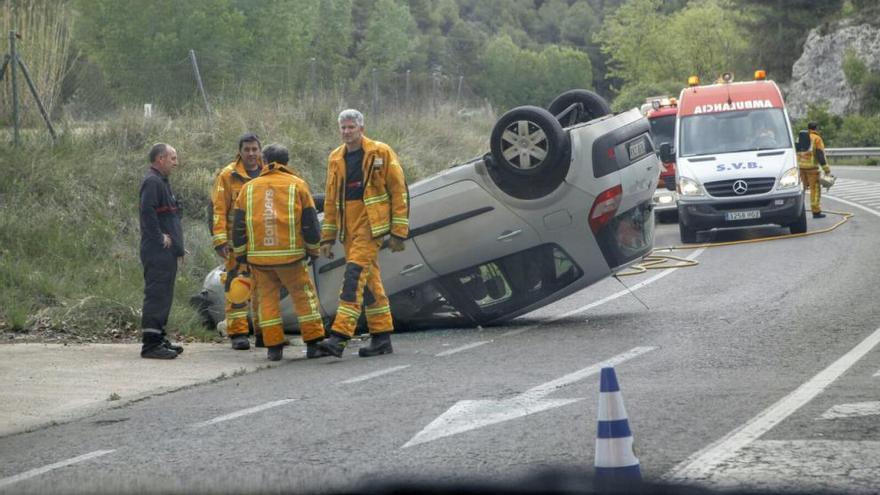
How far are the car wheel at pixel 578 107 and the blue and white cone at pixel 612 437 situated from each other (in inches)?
334

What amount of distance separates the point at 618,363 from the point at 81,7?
1905 inches

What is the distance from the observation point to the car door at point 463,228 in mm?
12203

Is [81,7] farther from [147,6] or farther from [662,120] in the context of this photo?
[662,120]

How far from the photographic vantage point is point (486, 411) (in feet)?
Answer: 25.8

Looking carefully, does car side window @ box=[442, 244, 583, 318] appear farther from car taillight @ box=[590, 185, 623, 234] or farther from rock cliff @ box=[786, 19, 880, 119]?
rock cliff @ box=[786, 19, 880, 119]

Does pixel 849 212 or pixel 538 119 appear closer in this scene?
pixel 538 119

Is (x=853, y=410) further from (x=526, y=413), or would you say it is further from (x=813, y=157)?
(x=813, y=157)

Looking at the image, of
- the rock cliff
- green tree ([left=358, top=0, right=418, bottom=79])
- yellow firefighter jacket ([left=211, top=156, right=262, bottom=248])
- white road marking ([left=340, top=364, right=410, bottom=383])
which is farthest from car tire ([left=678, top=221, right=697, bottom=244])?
green tree ([left=358, top=0, right=418, bottom=79])

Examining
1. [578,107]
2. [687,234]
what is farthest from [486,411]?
[687,234]

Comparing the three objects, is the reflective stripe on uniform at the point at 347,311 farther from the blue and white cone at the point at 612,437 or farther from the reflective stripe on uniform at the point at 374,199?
the blue and white cone at the point at 612,437

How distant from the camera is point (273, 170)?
1116cm

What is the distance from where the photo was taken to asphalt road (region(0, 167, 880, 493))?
20.5ft

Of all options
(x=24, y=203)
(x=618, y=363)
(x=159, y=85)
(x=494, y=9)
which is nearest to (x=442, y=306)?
(x=618, y=363)

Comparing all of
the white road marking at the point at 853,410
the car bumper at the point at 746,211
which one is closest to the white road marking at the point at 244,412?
the white road marking at the point at 853,410
